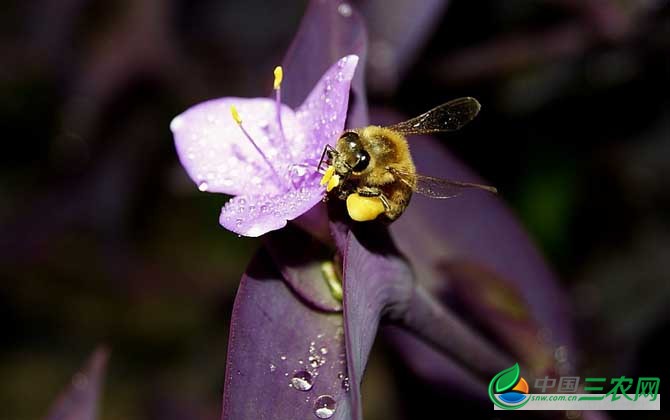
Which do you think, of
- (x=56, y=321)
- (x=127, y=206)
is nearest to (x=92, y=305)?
(x=56, y=321)

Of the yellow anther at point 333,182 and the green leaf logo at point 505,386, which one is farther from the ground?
the yellow anther at point 333,182

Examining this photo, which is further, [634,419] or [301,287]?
[634,419]

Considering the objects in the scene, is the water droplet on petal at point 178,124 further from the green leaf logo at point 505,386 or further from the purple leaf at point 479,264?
the green leaf logo at point 505,386

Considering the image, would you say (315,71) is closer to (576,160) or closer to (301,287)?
(301,287)

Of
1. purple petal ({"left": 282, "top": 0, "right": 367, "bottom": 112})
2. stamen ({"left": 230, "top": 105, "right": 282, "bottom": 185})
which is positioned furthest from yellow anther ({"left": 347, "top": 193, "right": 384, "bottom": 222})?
purple petal ({"left": 282, "top": 0, "right": 367, "bottom": 112})

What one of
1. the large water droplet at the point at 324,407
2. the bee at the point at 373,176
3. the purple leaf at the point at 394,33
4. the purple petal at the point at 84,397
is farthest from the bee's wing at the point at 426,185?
the purple leaf at the point at 394,33

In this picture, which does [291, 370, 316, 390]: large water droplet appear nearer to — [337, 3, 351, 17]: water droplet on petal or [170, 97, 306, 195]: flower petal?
[170, 97, 306, 195]: flower petal
